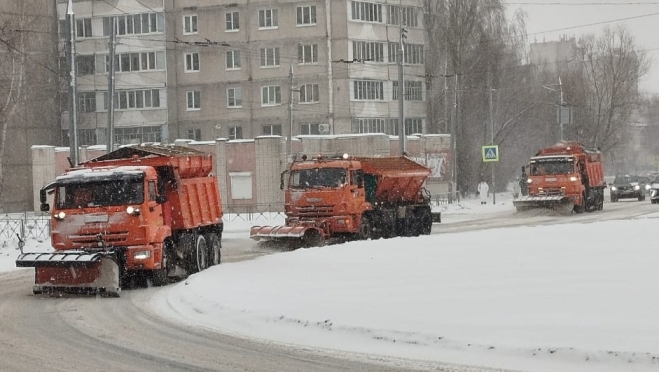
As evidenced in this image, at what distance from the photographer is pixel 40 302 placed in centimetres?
1922

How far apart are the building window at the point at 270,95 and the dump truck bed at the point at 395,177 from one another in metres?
44.6

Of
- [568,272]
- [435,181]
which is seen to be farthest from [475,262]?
[435,181]

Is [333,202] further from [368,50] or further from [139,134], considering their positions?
[139,134]

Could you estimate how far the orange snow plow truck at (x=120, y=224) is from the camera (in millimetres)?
20125

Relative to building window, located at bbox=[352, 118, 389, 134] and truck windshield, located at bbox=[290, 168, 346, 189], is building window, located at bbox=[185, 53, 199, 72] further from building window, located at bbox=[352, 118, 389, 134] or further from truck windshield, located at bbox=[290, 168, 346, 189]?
truck windshield, located at bbox=[290, 168, 346, 189]

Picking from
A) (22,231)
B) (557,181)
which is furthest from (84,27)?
(22,231)

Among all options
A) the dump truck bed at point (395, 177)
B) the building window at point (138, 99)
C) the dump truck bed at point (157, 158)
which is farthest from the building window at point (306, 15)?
the dump truck bed at point (157, 158)

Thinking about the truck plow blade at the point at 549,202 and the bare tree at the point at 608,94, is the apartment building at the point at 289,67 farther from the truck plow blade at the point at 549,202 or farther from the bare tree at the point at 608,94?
the truck plow blade at the point at 549,202

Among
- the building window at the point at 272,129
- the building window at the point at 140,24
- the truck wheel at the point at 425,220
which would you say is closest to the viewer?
the truck wheel at the point at 425,220

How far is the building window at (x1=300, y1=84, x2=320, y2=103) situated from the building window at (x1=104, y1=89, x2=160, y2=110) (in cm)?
1176

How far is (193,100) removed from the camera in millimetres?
84188

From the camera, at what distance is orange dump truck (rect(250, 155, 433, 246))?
103 ft

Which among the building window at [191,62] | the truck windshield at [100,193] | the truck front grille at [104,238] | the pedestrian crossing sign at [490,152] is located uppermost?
the building window at [191,62]

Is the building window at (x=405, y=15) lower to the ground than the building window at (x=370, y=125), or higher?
higher
